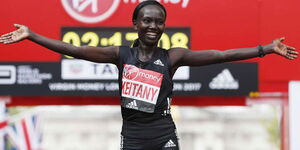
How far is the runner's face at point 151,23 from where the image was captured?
210 inches

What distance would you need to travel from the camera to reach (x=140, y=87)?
5.36 meters

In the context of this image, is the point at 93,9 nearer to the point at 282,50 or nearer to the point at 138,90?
the point at 138,90

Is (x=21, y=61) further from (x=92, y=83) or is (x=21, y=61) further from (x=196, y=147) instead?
(x=196, y=147)

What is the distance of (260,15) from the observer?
8188mm

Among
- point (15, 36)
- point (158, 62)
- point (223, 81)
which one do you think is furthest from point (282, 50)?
point (223, 81)

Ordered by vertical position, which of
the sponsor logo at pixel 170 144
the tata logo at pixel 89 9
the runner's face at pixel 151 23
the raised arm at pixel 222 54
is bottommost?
the sponsor logo at pixel 170 144

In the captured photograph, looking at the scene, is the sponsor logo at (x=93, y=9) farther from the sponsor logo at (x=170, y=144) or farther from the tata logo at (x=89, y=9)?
the sponsor logo at (x=170, y=144)

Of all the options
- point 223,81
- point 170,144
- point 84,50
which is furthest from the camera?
point 223,81

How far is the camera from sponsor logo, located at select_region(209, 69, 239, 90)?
810cm

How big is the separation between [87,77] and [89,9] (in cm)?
78

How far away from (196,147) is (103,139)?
17.4ft

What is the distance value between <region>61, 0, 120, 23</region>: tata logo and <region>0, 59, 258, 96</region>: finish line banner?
0.51 meters

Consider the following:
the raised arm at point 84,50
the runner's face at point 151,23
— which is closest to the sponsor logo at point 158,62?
the runner's face at point 151,23

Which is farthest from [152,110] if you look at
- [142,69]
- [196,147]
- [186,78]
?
[196,147]
